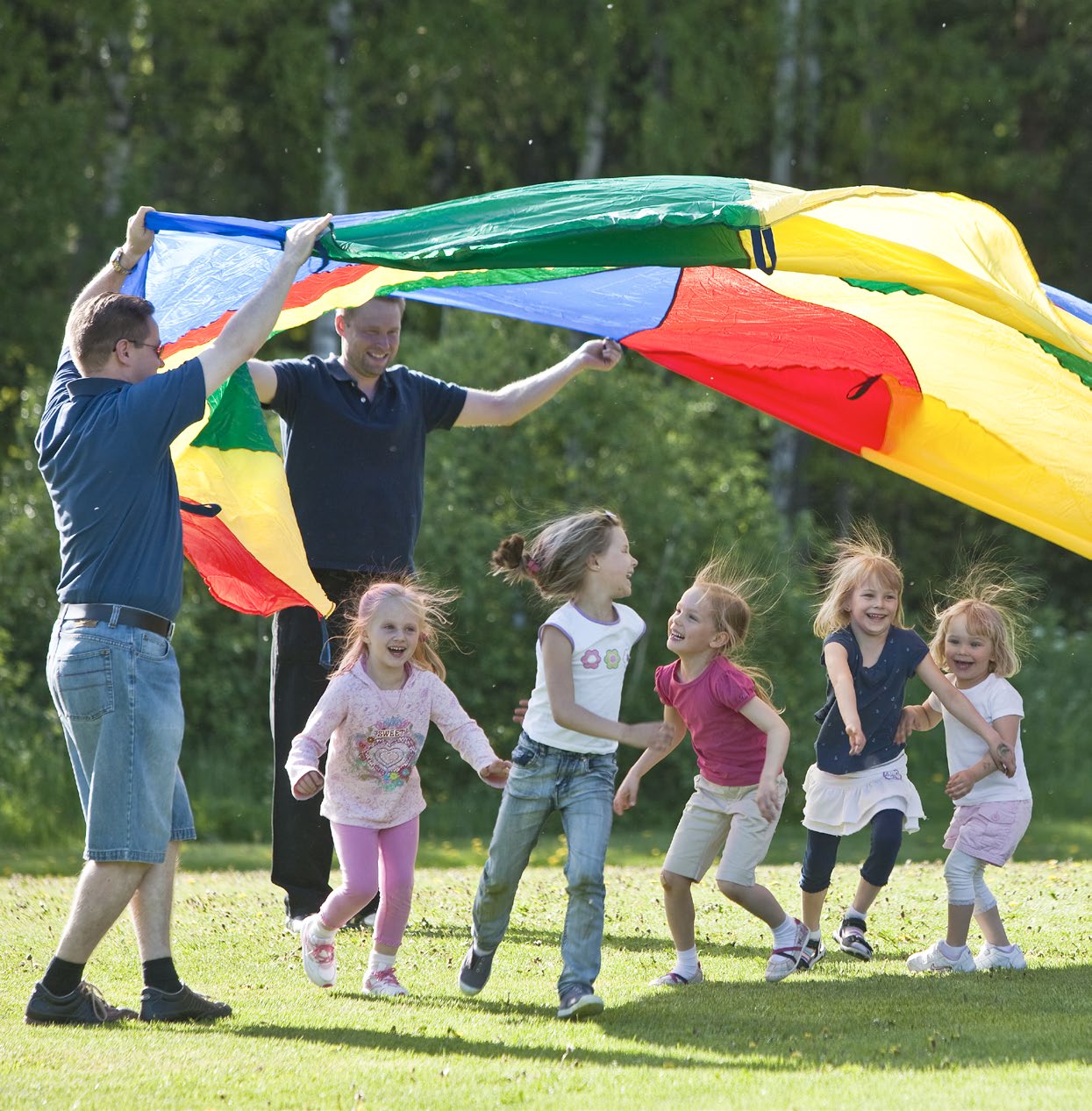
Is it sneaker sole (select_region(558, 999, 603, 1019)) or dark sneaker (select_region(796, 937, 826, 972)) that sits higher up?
sneaker sole (select_region(558, 999, 603, 1019))

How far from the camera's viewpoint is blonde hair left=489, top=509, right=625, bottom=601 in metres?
4.84

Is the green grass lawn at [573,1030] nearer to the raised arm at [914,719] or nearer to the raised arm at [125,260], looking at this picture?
the raised arm at [914,719]

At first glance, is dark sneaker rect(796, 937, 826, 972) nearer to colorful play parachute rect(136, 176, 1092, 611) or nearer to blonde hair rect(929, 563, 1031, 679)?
blonde hair rect(929, 563, 1031, 679)

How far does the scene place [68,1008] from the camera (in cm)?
457

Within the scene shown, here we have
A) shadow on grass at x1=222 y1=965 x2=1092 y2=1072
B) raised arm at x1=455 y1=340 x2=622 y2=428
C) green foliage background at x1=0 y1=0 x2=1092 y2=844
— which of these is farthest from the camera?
green foliage background at x1=0 y1=0 x2=1092 y2=844

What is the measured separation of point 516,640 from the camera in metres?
12.9

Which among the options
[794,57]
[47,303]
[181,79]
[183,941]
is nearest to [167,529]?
[183,941]

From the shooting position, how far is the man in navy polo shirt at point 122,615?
177 inches

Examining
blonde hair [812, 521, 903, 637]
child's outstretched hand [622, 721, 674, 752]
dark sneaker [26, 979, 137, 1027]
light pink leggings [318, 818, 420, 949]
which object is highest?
blonde hair [812, 521, 903, 637]

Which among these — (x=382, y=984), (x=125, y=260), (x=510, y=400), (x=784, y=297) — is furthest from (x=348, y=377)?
(x=382, y=984)

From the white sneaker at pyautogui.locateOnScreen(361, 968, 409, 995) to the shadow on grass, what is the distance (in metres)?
0.06

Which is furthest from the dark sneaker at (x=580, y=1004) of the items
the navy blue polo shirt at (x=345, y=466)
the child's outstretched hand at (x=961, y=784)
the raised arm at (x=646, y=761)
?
the navy blue polo shirt at (x=345, y=466)

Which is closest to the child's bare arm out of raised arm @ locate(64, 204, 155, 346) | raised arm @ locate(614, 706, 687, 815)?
raised arm @ locate(614, 706, 687, 815)

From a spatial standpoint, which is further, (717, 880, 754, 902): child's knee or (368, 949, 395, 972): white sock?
(717, 880, 754, 902): child's knee
